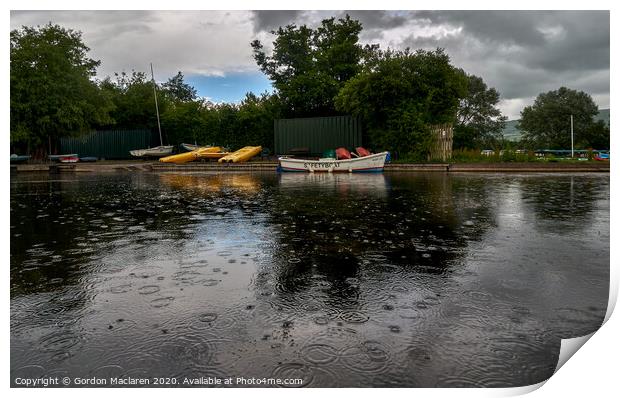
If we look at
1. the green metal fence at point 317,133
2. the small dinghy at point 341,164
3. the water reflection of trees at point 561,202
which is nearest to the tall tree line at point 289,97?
the green metal fence at point 317,133

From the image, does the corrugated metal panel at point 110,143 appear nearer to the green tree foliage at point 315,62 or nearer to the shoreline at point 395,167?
the shoreline at point 395,167

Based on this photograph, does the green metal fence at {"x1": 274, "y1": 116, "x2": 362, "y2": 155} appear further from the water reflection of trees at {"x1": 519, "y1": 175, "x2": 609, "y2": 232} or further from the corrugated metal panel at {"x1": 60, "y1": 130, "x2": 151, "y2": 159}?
the water reflection of trees at {"x1": 519, "y1": 175, "x2": 609, "y2": 232}

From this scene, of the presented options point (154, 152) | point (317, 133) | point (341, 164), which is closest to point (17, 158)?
point (154, 152)

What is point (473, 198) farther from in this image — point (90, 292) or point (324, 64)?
point (324, 64)

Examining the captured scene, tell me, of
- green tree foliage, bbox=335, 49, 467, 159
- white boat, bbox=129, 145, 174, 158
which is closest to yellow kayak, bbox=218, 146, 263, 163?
white boat, bbox=129, 145, 174, 158

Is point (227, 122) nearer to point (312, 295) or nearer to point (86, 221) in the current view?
point (86, 221)

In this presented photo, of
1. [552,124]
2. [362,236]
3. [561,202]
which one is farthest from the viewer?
[552,124]

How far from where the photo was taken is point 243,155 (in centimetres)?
2697

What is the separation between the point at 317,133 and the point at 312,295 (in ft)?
79.8

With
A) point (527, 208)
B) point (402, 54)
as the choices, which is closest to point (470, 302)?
point (527, 208)

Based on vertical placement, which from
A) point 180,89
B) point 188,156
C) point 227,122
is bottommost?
point 188,156

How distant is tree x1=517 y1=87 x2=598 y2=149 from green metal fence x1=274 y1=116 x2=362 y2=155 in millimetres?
9230

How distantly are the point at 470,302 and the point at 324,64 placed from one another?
28.2 metres

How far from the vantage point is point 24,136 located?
60.6ft
